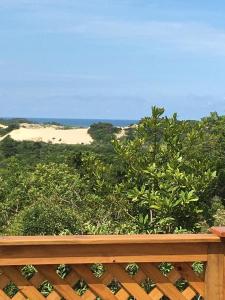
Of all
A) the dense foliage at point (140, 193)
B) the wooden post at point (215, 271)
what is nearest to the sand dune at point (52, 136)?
the dense foliage at point (140, 193)

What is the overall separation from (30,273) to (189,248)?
1777 millimetres

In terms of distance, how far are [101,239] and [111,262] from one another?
0.13m

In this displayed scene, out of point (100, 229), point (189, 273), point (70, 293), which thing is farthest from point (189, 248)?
point (100, 229)

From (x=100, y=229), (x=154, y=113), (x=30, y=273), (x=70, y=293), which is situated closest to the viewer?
(x=70, y=293)

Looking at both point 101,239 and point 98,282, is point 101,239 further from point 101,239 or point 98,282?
point 98,282

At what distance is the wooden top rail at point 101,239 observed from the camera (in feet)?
8.57

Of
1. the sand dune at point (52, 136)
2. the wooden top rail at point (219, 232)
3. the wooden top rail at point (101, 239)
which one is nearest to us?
the wooden top rail at point (101, 239)

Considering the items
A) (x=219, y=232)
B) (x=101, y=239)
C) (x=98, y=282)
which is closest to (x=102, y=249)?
(x=101, y=239)

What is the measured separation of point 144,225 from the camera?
546 cm

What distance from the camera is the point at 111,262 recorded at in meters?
2.69

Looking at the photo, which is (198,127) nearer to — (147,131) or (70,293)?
(147,131)

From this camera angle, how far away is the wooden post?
2826 millimetres

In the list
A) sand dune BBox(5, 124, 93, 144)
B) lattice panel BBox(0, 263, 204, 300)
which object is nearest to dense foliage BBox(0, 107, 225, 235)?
lattice panel BBox(0, 263, 204, 300)

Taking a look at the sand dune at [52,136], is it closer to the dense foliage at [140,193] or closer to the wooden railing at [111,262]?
the dense foliage at [140,193]
